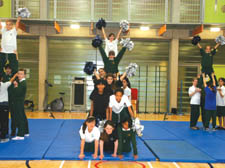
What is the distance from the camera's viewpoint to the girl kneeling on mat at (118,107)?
5785mm

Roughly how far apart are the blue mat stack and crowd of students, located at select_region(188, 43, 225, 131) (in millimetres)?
557

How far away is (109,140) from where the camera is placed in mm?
5523

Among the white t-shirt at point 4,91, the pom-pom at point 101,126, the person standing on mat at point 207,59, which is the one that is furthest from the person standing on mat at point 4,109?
the person standing on mat at point 207,59

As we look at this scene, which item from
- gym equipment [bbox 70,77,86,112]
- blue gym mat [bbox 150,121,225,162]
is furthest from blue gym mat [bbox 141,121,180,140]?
gym equipment [bbox 70,77,86,112]

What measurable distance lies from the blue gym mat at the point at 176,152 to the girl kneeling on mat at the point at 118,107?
0.95 meters

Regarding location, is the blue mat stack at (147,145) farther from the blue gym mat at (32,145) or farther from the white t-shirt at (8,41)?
the white t-shirt at (8,41)

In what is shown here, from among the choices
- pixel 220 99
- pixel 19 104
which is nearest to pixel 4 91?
pixel 19 104

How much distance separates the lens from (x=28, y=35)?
13328mm

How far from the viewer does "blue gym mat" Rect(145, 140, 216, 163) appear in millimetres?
5246

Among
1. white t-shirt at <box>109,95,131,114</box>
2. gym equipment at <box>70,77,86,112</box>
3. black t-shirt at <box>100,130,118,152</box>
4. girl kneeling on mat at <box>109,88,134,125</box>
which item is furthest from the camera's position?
gym equipment at <box>70,77,86,112</box>

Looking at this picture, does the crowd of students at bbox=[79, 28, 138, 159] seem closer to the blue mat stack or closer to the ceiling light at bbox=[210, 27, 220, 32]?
the blue mat stack

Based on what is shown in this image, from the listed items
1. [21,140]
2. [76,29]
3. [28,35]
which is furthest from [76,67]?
[21,140]

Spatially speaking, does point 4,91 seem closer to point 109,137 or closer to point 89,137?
point 89,137

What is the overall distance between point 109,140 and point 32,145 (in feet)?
5.92
